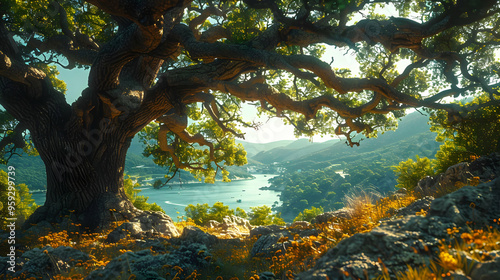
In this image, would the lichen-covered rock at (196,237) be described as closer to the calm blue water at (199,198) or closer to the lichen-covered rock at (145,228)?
the lichen-covered rock at (145,228)

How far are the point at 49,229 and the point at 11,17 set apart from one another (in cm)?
831

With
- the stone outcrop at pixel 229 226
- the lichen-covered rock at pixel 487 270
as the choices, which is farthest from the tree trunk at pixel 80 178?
the lichen-covered rock at pixel 487 270

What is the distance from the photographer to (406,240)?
2.24m

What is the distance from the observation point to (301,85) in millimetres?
14242

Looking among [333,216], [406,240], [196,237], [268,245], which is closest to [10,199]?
[196,237]

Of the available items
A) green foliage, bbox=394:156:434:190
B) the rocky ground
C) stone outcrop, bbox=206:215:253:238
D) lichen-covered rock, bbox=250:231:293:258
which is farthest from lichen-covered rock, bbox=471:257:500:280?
green foliage, bbox=394:156:434:190

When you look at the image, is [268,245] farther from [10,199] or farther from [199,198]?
[199,198]

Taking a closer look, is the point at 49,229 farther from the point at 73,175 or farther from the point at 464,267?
the point at 464,267

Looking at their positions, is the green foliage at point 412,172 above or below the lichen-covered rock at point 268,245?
below

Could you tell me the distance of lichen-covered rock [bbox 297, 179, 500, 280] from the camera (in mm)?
2021

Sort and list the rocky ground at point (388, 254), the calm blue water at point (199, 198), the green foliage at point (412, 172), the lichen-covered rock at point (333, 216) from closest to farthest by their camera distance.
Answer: the rocky ground at point (388, 254) < the lichen-covered rock at point (333, 216) < the green foliage at point (412, 172) < the calm blue water at point (199, 198)

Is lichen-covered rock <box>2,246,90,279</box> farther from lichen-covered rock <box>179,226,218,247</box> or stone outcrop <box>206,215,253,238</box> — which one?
stone outcrop <box>206,215,253,238</box>

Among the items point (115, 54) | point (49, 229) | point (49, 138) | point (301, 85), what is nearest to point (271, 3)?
point (115, 54)

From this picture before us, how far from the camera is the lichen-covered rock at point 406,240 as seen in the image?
2.02m
